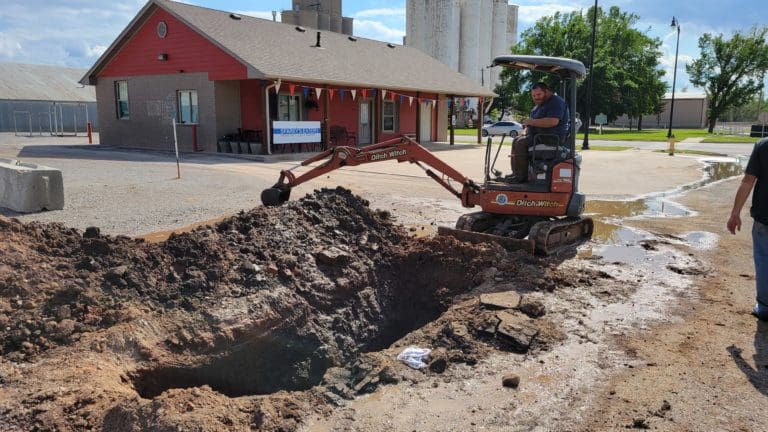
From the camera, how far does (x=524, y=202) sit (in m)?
8.55

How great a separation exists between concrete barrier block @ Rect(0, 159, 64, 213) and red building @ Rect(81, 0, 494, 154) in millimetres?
11218

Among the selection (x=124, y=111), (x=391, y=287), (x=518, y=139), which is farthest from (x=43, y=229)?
(x=124, y=111)

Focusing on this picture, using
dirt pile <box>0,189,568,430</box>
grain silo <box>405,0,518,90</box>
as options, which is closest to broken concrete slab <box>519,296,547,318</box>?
dirt pile <box>0,189,568,430</box>

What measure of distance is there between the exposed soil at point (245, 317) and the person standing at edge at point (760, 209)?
168cm

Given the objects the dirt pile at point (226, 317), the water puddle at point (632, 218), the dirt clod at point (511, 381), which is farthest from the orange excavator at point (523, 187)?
the dirt clod at point (511, 381)

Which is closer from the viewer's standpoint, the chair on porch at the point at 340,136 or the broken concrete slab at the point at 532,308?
the broken concrete slab at the point at 532,308

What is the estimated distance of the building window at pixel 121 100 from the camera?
2669 centimetres

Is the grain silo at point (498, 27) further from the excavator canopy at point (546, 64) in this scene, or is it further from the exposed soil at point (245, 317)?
the exposed soil at point (245, 317)

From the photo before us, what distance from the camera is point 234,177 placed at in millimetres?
15945

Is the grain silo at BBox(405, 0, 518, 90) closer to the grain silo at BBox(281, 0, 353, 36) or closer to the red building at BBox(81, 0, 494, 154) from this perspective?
the grain silo at BBox(281, 0, 353, 36)

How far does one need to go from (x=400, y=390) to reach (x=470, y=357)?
2.57ft

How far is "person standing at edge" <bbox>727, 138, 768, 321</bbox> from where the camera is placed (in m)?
5.88

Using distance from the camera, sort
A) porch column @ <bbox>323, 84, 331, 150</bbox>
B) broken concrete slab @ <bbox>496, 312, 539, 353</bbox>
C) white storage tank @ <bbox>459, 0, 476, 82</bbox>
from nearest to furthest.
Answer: broken concrete slab @ <bbox>496, 312, 539, 353</bbox> → porch column @ <bbox>323, 84, 331, 150</bbox> → white storage tank @ <bbox>459, 0, 476, 82</bbox>

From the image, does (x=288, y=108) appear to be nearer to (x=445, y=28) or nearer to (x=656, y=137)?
(x=656, y=137)
